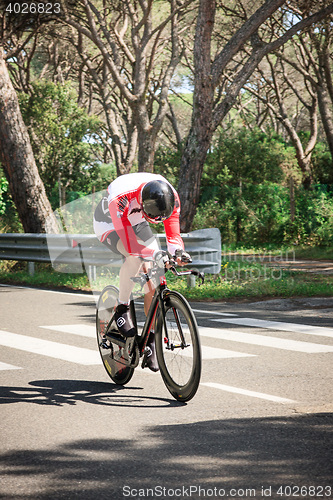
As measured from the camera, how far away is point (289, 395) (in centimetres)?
512

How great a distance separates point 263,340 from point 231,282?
457 cm

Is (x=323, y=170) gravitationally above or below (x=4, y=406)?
above

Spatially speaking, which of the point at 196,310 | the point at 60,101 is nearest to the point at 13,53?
the point at 60,101

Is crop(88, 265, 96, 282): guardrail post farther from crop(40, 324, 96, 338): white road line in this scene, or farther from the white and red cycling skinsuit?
the white and red cycling skinsuit

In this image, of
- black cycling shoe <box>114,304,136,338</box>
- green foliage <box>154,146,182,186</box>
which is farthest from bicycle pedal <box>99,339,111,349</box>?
green foliage <box>154,146,182,186</box>

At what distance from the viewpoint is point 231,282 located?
38.7 ft

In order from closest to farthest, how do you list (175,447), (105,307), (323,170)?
(175,447), (105,307), (323,170)

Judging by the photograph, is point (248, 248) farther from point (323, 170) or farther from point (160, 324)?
point (160, 324)

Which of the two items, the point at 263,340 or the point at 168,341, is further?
the point at 263,340

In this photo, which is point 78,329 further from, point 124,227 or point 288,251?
point 288,251

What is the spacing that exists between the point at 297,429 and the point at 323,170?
981 inches

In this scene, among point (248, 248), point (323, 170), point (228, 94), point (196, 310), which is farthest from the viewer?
point (323, 170)

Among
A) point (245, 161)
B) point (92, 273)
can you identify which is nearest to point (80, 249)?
point (92, 273)

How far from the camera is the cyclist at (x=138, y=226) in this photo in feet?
15.9
